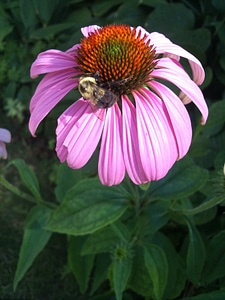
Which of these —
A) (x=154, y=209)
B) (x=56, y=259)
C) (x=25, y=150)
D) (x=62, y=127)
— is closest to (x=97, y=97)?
(x=62, y=127)

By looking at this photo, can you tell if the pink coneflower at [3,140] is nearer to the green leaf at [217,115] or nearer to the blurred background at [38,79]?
the blurred background at [38,79]

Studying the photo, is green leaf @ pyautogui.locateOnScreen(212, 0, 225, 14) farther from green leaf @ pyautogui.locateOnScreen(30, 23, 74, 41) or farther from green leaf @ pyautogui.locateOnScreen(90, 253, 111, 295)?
green leaf @ pyautogui.locateOnScreen(90, 253, 111, 295)

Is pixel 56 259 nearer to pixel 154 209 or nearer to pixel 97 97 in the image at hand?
pixel 154 209

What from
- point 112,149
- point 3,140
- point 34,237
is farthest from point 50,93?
point 34,237

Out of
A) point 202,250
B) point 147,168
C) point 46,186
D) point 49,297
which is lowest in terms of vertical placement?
point 49,297

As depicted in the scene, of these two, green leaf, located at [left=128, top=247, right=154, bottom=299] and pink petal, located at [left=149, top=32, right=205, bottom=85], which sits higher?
pink petal, located at [left=149, top=32, right=205, bottom=85]

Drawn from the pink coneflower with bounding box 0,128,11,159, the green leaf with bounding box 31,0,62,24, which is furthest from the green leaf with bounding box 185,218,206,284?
the green leaf with bounding box 31,0,62,24
